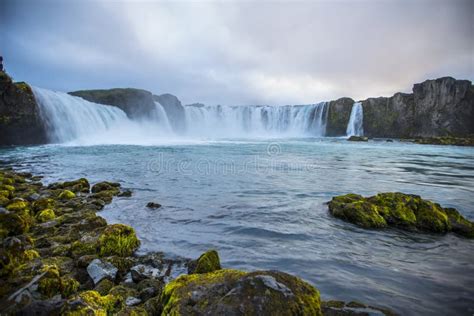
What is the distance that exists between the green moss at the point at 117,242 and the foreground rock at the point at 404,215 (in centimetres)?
646

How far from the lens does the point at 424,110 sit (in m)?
74.8

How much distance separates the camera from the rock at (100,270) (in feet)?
15.2

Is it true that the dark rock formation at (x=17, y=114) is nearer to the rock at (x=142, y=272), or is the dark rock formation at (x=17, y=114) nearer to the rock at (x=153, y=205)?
the rock at (x=153, y=205)

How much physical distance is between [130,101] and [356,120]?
71.9 meters

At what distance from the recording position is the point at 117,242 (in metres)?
5.97

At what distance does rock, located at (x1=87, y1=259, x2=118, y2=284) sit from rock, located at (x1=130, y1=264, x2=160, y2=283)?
0.33 m

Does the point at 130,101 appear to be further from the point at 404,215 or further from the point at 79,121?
the point at 404,215

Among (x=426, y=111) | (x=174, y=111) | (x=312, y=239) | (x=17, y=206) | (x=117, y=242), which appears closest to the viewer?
(x=117, y=242)

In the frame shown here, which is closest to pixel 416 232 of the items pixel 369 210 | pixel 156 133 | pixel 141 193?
pixel 369 210

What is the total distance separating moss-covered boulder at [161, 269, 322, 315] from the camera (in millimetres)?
2857

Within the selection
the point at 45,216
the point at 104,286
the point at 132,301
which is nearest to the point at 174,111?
the point at 45,216

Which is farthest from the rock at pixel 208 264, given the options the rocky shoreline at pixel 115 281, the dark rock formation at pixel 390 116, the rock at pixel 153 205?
the dark rock formation at pixel 390 116

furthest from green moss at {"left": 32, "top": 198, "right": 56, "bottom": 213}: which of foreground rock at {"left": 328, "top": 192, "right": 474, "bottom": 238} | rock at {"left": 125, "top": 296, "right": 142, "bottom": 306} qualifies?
foreground rock at {"left": 328, "top": 192, "right": 474, "bottom": 238}

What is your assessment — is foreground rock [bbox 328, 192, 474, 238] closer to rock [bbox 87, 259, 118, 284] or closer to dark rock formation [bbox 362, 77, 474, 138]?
rock [bbox 87, 259, 118, 284]
